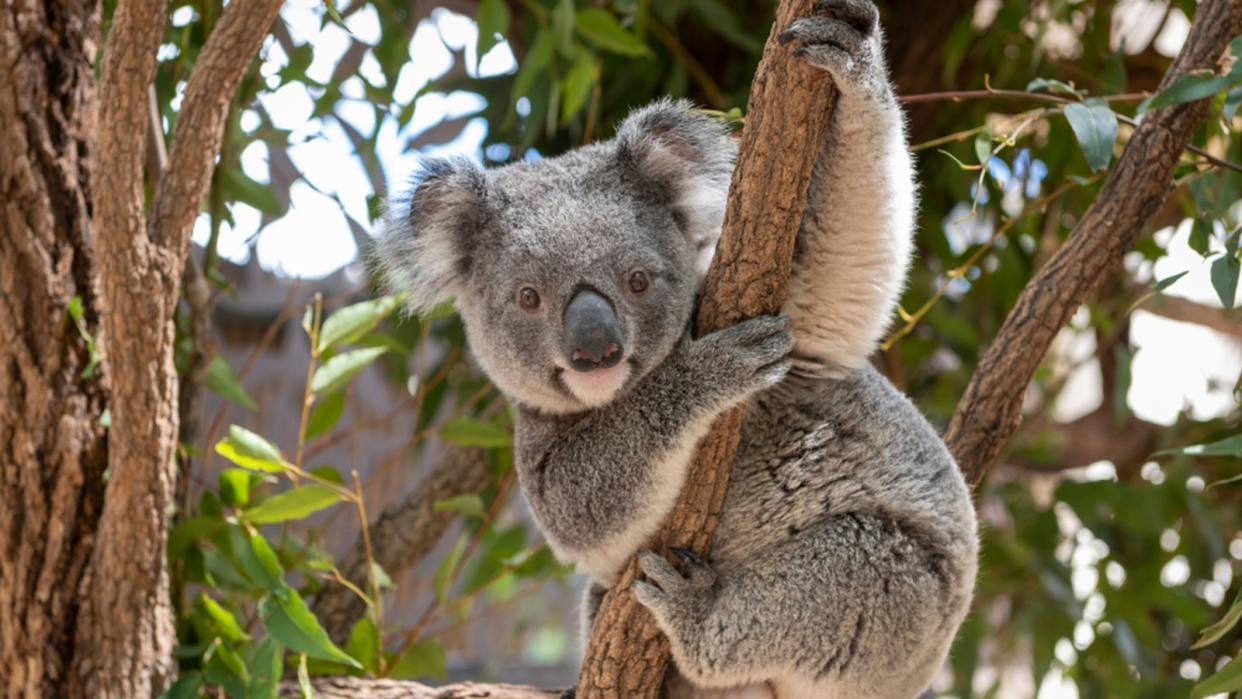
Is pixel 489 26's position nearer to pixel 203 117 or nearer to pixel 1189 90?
pixel 203 117

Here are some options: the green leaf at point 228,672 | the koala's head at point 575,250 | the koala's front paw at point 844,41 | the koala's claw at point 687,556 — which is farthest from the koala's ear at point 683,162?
the green leaf at point 228,672

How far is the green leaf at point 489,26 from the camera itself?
9.71 ft

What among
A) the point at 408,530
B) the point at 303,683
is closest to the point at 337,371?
the point at 303,683

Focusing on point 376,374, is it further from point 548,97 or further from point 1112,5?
point 1112,5

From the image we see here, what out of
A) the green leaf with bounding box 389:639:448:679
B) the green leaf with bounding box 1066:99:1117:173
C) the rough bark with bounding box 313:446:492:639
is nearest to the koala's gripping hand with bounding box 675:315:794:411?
the green leaf with bounding box 1066:99:1117:173

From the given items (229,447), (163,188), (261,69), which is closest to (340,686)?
(229,447)

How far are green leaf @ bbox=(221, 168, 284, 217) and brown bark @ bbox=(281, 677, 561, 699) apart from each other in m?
1.12

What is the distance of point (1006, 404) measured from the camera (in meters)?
2.59

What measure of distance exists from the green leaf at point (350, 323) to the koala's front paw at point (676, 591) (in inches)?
42.5

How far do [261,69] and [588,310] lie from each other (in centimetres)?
133

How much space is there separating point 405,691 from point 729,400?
1.13 m

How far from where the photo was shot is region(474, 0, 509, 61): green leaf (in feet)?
9.71

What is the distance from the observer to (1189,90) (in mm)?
1946

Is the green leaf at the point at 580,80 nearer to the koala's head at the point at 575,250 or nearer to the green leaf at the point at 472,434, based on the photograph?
the koala's head at the point at 575,250
